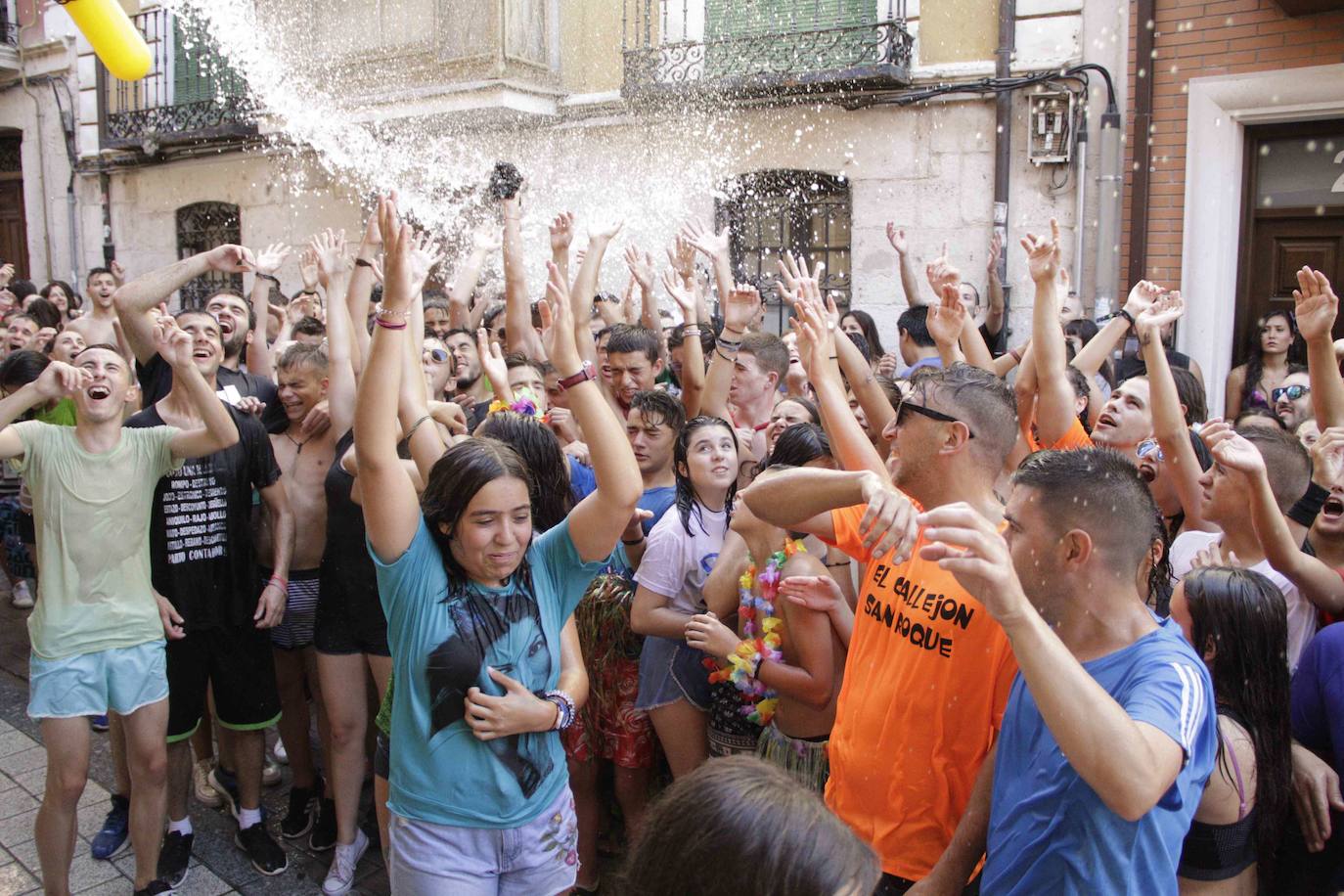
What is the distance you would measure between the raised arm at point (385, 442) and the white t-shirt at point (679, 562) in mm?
1083

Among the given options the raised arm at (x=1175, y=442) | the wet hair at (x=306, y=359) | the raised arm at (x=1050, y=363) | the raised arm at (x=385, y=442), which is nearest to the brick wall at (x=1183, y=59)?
the raised arm at (x=1050, y=363)

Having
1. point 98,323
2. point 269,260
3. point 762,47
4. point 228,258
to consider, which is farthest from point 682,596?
point 762,47

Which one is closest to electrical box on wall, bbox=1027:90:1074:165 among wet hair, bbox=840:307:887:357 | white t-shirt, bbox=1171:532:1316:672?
wet hair, bbox=840:307:887:357

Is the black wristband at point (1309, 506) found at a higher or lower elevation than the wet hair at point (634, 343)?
lower

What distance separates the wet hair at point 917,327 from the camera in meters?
6.33

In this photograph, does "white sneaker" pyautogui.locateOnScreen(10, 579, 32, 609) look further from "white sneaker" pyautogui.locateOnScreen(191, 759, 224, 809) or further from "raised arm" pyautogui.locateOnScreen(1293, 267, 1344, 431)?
"raised arm" pyautogui.locateOnScreen(1293, 267, 1344, 431)

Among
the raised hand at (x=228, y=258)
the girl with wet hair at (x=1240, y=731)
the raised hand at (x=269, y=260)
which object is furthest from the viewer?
the raised hand at (x=269, y=260)

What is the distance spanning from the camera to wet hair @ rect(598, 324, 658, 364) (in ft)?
16.0

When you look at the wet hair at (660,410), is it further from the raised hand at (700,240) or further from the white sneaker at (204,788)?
the white sneaker at (204,788)

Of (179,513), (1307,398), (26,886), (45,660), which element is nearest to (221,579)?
(179,513)

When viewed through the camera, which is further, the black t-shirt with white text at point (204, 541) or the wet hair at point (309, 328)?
the wet hair at point (309, 328)

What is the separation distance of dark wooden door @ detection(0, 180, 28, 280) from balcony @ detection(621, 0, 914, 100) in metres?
10.3

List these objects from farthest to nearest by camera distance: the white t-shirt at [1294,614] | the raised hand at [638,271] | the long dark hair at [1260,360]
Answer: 1. the long dark hair at [1260,360]
2. the raised hand at [638,271]
3. the white t-shirt at [1294,614]

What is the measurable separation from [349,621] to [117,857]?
1.22m
